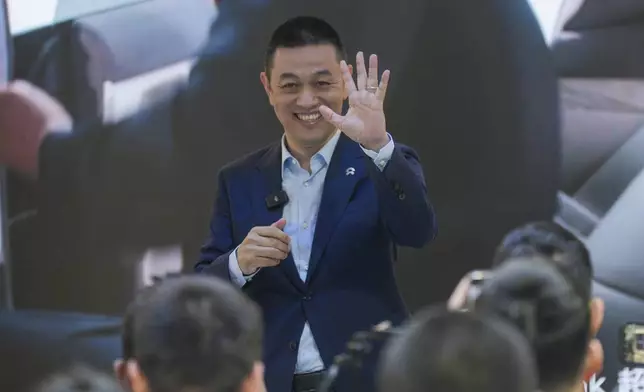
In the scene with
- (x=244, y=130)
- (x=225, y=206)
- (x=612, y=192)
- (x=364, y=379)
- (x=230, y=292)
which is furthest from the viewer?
(x=244, y=130)

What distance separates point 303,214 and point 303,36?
1.50ft

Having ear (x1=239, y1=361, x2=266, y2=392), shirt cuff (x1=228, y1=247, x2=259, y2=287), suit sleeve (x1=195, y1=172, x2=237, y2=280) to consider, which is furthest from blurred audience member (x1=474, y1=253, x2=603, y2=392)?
suit sleeve (x1=195, y1=172, x2=237, y2=280)

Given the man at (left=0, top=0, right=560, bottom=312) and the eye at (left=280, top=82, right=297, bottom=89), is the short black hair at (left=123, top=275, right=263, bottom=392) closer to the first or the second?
the eye at (left=280, top=82, right=297, bottom=89)

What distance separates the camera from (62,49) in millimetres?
3191

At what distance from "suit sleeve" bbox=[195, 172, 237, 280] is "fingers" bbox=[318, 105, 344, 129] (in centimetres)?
34

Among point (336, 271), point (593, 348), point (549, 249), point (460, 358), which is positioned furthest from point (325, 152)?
point (460, 358)

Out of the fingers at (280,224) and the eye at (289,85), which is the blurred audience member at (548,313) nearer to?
the fingers at (280,224)

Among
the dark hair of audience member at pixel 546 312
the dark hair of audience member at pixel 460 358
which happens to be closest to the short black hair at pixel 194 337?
the dark hair of audience member at pixel 460 358

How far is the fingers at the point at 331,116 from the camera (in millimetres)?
1933

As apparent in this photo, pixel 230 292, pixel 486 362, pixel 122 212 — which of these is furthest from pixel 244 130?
pixel 486 362

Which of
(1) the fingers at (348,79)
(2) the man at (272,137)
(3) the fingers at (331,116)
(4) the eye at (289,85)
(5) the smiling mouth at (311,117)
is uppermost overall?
Result: (1) the fingers at (348,79)

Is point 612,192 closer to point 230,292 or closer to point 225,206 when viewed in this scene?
point 225,206

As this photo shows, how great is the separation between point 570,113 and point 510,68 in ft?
0.81

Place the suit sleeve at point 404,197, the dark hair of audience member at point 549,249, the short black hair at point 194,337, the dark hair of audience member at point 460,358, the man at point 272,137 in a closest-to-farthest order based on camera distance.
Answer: the dark hair of audience member at point 460,358 → the short black hair at point 194,337 → the dark hair of audience member at point 549,249 → the suit sleeve at point 404,197 → the man at point 272,137
